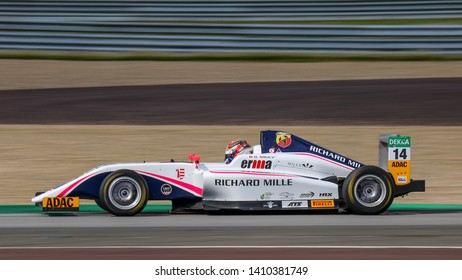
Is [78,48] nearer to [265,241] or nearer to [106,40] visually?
[106,40]

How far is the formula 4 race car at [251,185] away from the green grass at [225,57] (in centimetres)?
1249

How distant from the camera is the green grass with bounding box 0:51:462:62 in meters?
22.5

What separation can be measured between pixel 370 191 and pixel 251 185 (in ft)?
4.47

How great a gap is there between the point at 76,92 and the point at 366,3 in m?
12.1

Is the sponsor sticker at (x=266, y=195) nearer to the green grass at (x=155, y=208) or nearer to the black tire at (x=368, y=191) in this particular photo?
the black tire at (x=368, y=191)

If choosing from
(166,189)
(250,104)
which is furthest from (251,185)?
(250,104)

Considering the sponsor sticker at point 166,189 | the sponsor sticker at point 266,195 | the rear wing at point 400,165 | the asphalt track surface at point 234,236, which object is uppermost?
the rear wing at point 400,165

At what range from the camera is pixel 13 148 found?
49.2 ft

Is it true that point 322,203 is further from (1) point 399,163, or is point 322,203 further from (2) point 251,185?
(1) point 399,163

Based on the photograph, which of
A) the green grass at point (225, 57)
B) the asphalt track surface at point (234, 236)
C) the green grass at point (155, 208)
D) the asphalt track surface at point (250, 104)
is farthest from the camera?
the green grass at point (225, 57)

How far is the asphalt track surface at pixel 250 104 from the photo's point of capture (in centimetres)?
1708

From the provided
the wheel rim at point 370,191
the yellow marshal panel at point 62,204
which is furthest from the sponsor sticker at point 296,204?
the yellow marshal panel at point 62,204

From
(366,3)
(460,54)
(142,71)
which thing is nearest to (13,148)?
(142,71)

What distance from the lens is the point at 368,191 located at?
10.2 meters
